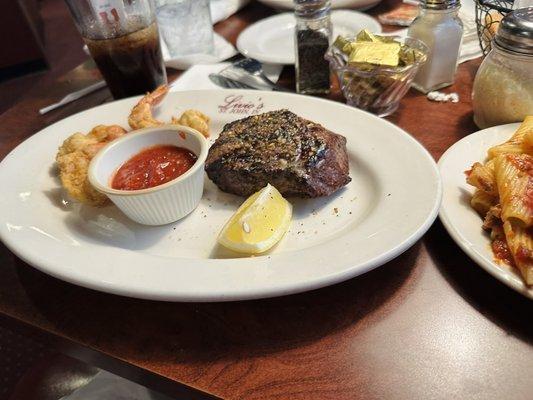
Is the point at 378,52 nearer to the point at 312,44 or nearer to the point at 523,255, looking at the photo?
the point at 312,44

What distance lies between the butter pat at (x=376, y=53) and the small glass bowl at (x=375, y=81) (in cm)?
3

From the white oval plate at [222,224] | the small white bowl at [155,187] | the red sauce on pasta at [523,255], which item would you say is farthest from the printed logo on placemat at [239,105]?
the red sauce on pasta at [523,255]

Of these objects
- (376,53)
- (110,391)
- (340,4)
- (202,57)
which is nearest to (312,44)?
(376,53)

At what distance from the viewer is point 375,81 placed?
173 cm

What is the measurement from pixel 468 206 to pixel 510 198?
0.14 m

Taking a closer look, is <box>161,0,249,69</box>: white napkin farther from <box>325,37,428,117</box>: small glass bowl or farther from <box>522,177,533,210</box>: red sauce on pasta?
<box>522,177,533,210</box>: red sauce on pasta

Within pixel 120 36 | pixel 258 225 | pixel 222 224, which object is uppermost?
pixel 120 36

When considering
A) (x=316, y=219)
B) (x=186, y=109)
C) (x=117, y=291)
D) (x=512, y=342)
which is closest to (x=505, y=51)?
(x=316, y=219)

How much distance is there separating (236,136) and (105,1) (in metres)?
0.97

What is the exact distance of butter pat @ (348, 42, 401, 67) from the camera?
166cm

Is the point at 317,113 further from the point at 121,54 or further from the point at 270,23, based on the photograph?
the point at 270,23

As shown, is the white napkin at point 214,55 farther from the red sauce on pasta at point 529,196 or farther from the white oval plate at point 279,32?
the red sauce on pasta at point 529,196

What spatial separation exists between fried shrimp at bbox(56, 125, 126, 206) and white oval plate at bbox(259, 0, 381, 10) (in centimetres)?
159

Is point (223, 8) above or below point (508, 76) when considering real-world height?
below
